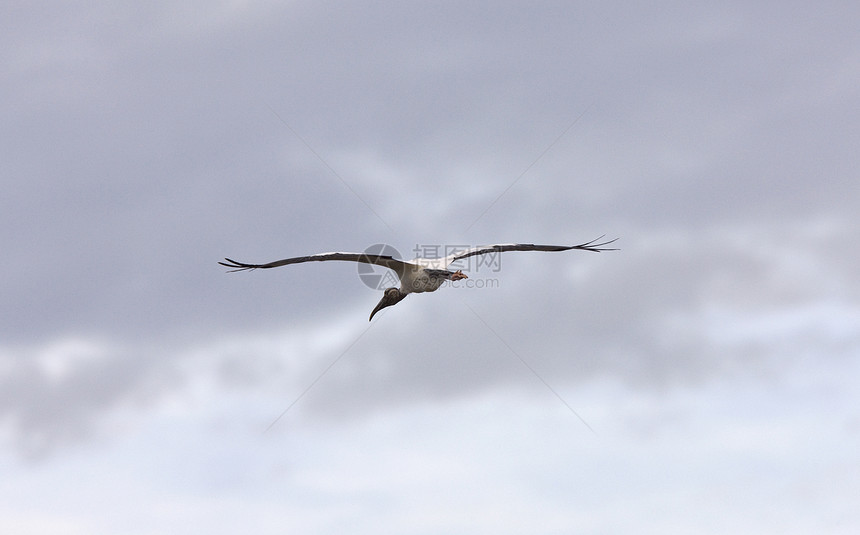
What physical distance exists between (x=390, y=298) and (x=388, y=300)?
→ 0.47 ft

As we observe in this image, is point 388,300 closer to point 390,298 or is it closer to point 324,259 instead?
point 390,298

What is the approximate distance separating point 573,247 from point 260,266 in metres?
11.2

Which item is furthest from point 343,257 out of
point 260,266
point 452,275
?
point 452,275

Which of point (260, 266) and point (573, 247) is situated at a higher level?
point (573, 247)

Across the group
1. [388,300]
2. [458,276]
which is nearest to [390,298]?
[388,300]

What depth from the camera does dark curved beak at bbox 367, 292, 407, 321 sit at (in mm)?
37562

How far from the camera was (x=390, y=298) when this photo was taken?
3766 centimetres

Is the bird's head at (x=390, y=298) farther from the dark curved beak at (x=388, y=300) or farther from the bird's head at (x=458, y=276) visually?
the bird's head at (x=458, y=276)

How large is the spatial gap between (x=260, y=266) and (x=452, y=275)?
729 centimetres

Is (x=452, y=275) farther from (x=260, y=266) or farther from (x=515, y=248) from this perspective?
(x=260, y=266)

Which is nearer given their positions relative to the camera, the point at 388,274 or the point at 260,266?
the point at 260,266

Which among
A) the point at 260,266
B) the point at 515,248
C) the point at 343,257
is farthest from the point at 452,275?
the point at 260,266

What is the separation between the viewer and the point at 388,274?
3747cm

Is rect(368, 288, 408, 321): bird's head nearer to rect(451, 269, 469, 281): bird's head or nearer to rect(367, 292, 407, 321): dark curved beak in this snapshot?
rect(367, 292, 407, 321): dark curved beak
